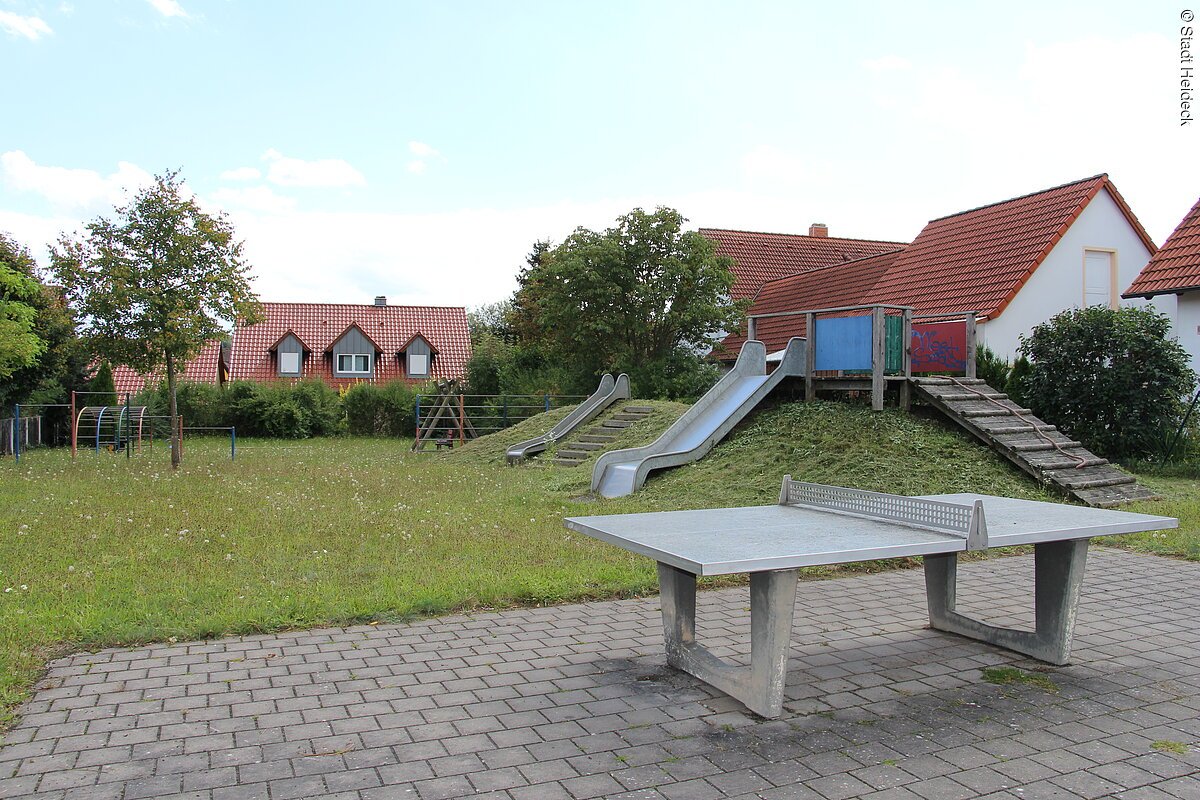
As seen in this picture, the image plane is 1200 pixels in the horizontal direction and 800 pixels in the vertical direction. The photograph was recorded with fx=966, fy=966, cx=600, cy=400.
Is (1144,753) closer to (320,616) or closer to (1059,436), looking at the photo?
(320,616)

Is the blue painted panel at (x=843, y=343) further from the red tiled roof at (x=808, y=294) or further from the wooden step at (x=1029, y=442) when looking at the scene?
the red tiled roof at (x=808, y=294)

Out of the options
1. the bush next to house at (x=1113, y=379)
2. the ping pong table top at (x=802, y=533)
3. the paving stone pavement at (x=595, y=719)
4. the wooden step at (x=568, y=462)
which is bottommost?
the paving stone pavement at (x=595, y=719)

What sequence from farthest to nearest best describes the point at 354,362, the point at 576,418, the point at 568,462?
the point at 354,362 → the point at 576,418 → the point at 568,462

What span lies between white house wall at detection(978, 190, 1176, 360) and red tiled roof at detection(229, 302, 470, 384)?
25800 mm

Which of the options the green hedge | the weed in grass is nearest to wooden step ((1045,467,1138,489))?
the weed in grass

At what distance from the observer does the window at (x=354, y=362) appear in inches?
1674

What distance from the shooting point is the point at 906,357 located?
13.5m

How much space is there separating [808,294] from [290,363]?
79.0ft

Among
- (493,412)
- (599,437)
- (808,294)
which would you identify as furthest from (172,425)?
(808,294)

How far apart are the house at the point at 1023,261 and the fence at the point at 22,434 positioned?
22071 millimetres

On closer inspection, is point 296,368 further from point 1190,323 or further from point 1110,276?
point 1190,323

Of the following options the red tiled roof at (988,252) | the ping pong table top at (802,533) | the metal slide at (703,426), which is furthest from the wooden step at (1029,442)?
the red tiled roof at (988,252)

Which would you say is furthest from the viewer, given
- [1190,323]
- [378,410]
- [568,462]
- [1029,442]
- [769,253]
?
[378,410]

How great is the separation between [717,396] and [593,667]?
10.3 m
